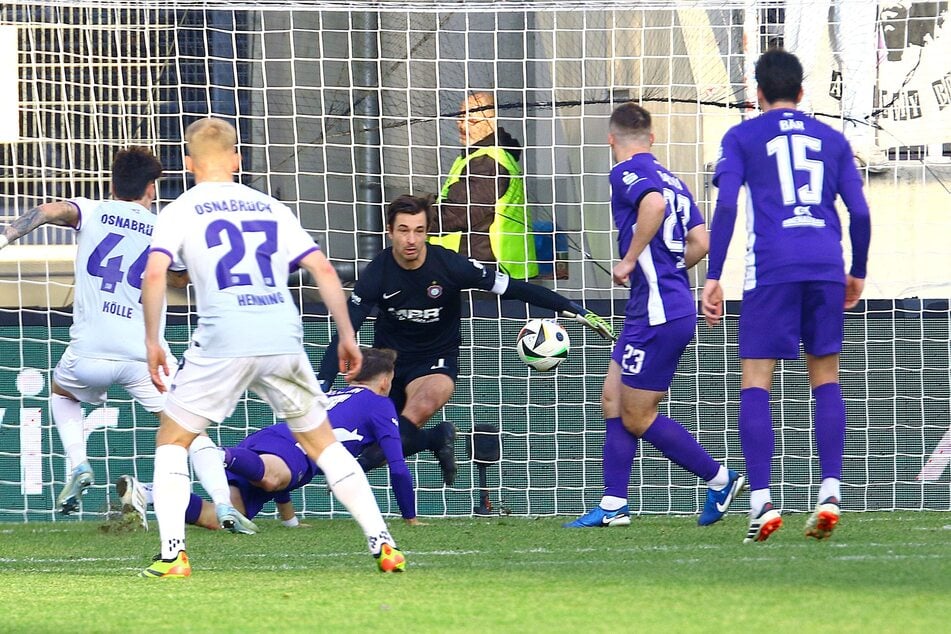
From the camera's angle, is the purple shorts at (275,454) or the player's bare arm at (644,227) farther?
the purple shorts at (275,454)

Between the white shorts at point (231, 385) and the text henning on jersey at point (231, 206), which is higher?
the text henning on jersey at point (231, 206)

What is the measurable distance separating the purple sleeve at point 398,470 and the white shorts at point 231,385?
185cm

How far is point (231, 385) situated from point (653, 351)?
7.92ft

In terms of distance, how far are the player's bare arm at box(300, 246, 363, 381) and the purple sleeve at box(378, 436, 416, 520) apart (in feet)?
6.24

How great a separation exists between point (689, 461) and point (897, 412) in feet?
8.28

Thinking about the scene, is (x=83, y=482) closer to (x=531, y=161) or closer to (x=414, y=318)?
(x=414, y=318)

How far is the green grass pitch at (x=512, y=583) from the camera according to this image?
12.6 ft

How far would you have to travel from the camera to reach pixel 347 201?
973cm

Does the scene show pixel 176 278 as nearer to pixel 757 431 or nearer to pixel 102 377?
pixel 102 377

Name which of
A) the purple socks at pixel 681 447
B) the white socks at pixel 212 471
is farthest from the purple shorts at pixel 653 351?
the white socks at pixel 212 471

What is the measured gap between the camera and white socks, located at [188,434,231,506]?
22.5 feet

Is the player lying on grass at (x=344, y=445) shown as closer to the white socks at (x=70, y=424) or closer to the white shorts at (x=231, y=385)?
the white socks at (x=70, y=424)

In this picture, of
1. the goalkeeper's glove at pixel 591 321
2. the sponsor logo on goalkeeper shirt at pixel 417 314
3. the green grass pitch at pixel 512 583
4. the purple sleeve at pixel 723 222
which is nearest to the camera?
the green grass pitch at pixel 512 583

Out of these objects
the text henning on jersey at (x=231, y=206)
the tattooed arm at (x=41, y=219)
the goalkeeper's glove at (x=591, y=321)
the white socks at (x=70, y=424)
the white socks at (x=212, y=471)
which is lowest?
the white socks at (x=212, y=471)
